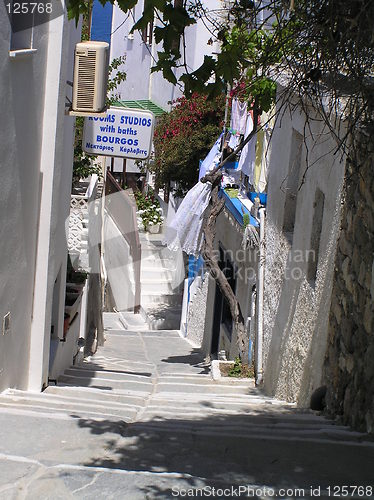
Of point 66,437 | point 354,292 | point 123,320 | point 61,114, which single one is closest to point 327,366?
point 354,292

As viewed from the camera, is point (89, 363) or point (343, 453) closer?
point (343, 453)

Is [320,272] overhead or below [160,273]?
overhead

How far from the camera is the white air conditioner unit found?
8.24 m

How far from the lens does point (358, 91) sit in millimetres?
5457

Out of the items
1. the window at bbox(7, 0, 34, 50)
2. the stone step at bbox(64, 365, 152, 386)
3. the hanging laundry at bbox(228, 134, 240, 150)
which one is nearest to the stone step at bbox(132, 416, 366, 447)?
the window at bbox(7, 0, 34, 50)

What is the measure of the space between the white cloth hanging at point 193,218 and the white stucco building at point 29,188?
560cm

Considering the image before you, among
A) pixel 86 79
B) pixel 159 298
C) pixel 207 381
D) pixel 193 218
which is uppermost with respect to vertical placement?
pixel 86 79

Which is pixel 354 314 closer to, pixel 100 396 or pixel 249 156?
pixel 100 396

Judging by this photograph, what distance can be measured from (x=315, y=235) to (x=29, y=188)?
125 inches

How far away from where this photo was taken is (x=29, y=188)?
718 centimetres

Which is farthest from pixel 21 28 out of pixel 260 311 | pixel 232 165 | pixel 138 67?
pixel 138 67

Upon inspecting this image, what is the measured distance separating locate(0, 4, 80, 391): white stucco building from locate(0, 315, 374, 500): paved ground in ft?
1.81

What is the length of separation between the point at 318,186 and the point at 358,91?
9.18 feet

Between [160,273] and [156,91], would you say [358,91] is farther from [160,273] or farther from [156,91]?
[156,91]
